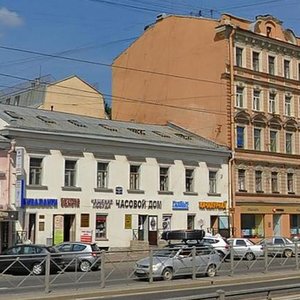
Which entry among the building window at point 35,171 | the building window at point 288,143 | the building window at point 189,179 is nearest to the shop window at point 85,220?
the building window at point 35,171

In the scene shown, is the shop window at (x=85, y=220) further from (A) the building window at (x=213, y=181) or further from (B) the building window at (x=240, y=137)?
(B) the building window at (x=240, y=137)

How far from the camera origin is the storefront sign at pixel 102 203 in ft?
125

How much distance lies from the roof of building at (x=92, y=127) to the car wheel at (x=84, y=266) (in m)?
18.0

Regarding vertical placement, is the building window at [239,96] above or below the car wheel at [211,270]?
above

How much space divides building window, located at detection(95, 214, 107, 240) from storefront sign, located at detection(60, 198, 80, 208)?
5.29 ft

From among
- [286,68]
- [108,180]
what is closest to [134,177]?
[108,180]

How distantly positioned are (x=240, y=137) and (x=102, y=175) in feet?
41.5

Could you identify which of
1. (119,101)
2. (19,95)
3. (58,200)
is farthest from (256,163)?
(19,95)

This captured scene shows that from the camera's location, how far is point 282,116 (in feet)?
165

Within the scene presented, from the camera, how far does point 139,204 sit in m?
40.2

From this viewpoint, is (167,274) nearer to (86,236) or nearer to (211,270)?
(211,270)

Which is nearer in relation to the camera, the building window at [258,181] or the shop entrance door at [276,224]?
the building window at [258,181]

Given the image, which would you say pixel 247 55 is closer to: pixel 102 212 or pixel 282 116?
pixel 282 116

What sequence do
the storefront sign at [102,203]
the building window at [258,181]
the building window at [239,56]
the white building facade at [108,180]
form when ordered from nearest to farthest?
the white building facade at [108,180] → the storefront sign at [102,203] → the building window at [239,56] → the building window at [258,181]
